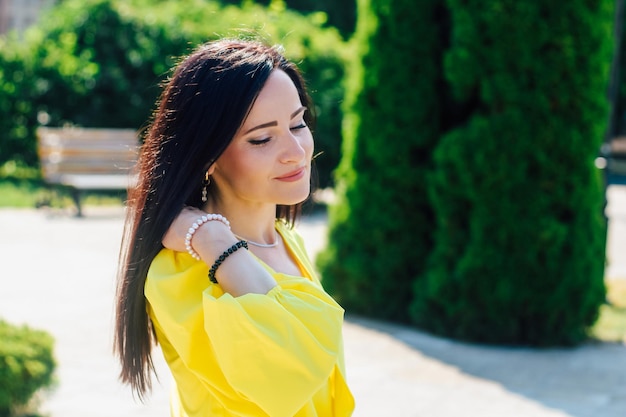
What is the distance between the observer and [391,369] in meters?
5.20

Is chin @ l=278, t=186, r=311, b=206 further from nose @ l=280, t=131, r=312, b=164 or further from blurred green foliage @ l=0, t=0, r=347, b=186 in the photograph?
blurred green foliage @ l=0, t=0, r=347, b=186

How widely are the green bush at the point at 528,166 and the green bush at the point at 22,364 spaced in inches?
115

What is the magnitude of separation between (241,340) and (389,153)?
487 centimetres

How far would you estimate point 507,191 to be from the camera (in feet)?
18.8

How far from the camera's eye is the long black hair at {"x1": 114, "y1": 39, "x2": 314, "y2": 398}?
5.58 ft

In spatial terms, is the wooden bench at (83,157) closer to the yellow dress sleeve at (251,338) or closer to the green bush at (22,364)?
the green bush at (22,364)

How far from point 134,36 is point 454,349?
33.5 ft

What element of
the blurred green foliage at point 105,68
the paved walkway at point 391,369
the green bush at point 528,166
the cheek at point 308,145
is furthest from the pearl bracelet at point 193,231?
the blurred green foliage at point 105,68

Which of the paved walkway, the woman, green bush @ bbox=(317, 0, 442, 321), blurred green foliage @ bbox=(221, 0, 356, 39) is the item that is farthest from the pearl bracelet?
blurred green foliage @ bbox=(221, 0, 356, 39)

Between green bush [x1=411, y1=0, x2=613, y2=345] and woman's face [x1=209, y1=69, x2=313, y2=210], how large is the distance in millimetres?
4151

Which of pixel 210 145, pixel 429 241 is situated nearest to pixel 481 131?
pixel 429 241

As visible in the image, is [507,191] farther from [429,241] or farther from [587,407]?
[587,407]

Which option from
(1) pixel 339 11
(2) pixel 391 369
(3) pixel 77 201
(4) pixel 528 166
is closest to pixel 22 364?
(2) pixel 391 369

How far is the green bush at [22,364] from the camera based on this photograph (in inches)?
151
